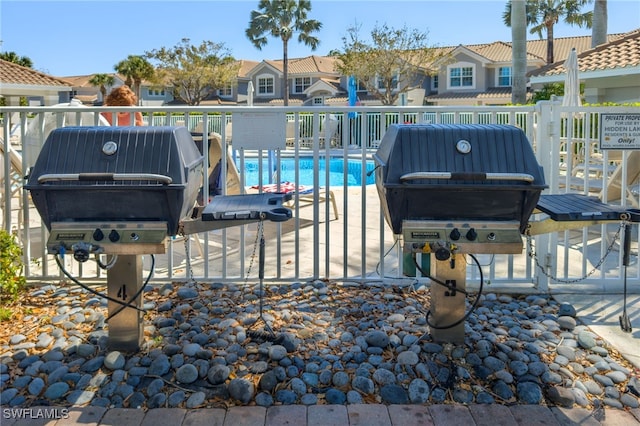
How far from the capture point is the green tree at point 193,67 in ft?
124

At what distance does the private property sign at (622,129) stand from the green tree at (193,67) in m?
36.6

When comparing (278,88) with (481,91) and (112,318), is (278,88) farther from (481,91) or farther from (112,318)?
(112,318)

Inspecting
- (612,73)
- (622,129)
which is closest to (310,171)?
(612,73)

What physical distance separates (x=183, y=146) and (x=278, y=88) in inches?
1591

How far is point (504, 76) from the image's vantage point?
1362 inches

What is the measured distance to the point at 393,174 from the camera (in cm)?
230

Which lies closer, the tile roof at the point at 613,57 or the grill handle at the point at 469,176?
the grill handle at the point at 469,176

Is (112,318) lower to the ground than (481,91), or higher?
lower

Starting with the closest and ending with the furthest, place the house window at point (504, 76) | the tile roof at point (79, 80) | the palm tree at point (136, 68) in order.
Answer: the house window at point (504, 76) < the palm tree at point (136, 68) < the tile roof at point (79, 80)

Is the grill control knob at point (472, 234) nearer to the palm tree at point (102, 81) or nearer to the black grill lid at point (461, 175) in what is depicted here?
the black grill lid at point (461, 175)

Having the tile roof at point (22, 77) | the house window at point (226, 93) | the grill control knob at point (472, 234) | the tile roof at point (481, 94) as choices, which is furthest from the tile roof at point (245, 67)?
the grill control knob at point (472, 234)

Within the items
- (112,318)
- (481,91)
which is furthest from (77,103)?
(481,91)

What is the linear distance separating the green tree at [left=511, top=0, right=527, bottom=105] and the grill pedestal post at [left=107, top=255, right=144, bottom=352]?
1374 cm

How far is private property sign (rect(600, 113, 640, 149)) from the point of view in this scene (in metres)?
3.58
